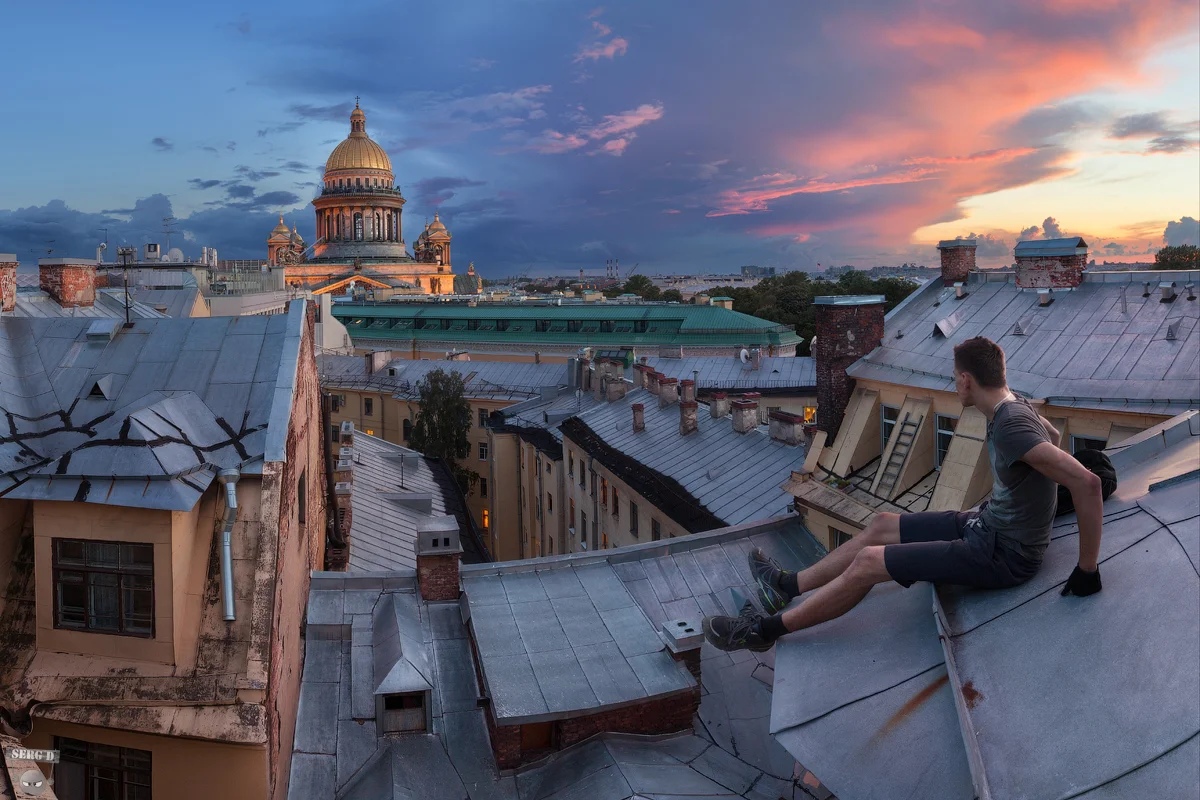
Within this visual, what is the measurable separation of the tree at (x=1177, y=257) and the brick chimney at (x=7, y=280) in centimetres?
6270

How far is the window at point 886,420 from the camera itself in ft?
61.2

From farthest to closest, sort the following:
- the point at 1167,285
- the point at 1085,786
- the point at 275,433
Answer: the point at 1167,285, the point at 275,433, the point at 1085,786

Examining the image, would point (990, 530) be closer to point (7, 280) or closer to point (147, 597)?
point (147, 597)

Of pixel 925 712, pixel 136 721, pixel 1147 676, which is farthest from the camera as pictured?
pixel 136 721

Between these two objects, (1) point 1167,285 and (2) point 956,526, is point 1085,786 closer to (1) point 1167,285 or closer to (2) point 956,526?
(2) point 956,526

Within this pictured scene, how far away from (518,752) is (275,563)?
3835 mm

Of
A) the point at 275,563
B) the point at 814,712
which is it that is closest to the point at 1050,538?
the point at 814,712

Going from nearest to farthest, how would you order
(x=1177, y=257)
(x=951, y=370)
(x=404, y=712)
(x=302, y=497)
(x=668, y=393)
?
(x=404, y=712) → (x=302, y=497) → (x=951, y=370) → (x=668, y=393) → (x=1177, y=257)

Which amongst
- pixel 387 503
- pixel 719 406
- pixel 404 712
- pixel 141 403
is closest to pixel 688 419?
pixel 719 406

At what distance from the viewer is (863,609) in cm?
749

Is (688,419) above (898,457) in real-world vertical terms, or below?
below

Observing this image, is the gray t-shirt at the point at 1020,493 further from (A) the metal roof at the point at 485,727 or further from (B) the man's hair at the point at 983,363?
(A) the metal roof at the point at 485,727

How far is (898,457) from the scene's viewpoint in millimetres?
17516

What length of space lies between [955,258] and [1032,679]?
18.2 meters
